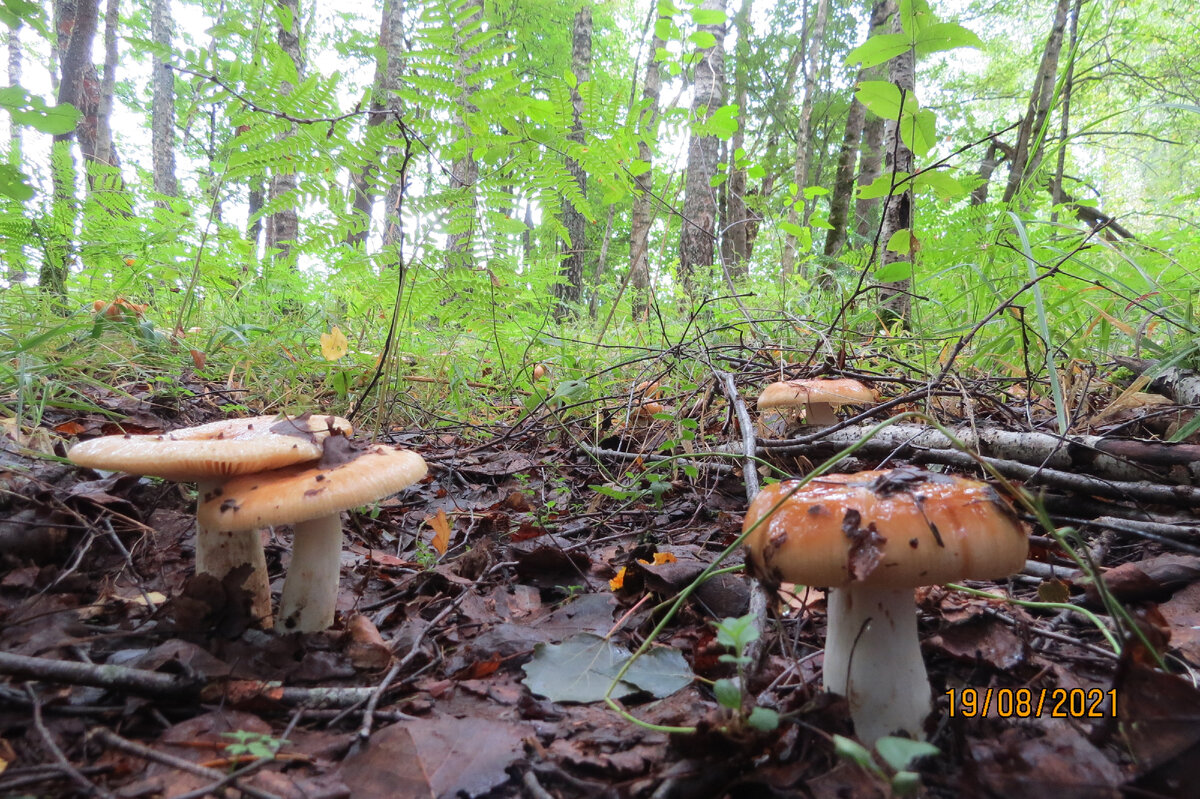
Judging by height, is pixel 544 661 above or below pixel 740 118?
below

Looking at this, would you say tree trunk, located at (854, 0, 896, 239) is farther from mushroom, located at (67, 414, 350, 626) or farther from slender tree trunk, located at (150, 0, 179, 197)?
Result: slender tree trunk, located at (150, 0, 179, 197)

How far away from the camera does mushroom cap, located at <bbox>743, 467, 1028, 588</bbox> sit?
110 cm

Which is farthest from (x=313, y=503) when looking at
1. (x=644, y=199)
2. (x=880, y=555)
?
(x=644, y=199)

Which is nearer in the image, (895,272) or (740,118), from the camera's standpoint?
(895,272)

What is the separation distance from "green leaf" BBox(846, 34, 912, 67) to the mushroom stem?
8.99 ft

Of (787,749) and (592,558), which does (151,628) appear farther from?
(787,749)

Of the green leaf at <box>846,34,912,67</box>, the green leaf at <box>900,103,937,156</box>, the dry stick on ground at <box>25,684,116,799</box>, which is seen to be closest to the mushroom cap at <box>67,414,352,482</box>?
the dry stick on ground at <box>25,684,116,799</box>

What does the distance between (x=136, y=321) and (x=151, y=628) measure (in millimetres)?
2880

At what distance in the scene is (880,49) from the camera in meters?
2.51

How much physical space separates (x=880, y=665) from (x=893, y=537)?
350 millimetres

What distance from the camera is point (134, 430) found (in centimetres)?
274

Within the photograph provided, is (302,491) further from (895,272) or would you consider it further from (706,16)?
(706,16)

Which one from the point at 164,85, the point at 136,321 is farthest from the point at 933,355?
the point at 164,85

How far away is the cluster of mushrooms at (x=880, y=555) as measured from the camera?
1107 mm
